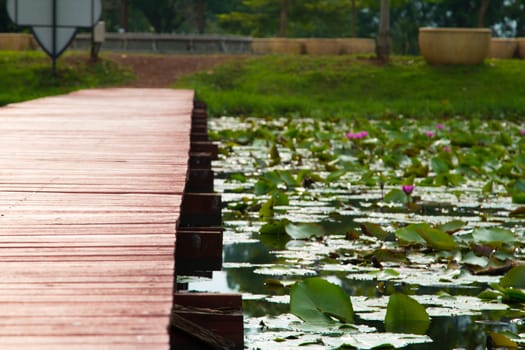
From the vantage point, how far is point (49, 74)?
21391 mm

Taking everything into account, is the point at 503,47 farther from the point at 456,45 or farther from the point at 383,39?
the point at 383,39

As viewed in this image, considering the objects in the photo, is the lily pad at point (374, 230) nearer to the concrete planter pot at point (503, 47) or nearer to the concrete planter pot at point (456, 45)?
the concrete planter pot at point (456, 45)

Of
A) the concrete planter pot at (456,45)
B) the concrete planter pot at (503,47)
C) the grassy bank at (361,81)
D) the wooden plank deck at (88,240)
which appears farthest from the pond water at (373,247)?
the concrete planter pot at (503,47)

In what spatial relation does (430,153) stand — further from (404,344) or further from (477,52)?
(477,52)

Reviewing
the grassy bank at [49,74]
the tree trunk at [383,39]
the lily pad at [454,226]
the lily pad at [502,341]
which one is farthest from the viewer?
the tree trunk at [383,39]

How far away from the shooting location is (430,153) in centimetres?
888

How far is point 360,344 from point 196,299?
1.52 ft

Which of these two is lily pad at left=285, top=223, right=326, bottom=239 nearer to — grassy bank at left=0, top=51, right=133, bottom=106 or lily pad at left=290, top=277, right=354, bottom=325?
lily pad at left=290, top=277, right=354, bottom=325

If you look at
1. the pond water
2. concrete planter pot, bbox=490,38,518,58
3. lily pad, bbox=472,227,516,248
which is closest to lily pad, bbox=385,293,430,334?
the pond water

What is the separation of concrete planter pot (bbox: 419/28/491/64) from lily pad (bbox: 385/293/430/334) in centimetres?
2036

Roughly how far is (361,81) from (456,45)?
2.43m

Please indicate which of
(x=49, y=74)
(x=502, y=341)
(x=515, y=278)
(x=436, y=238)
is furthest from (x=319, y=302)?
(x=49, y=74)

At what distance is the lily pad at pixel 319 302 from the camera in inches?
115

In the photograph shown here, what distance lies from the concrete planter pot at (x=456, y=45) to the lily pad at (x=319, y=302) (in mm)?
20370
